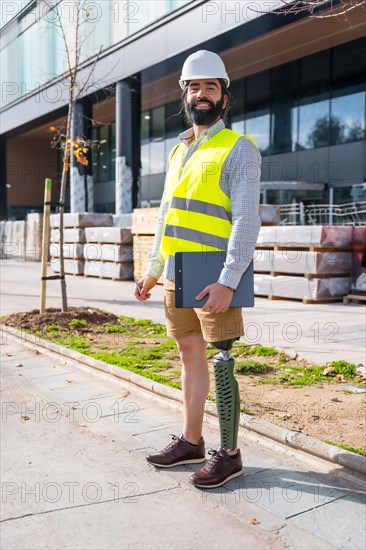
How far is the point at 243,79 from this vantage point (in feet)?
91.0

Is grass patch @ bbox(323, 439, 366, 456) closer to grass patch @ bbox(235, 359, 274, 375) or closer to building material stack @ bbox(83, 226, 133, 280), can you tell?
grass patch @ bbox(235, 359, 274, 375)

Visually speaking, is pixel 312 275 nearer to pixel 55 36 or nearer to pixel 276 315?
pixel 276 315

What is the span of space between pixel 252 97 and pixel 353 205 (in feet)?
25.8

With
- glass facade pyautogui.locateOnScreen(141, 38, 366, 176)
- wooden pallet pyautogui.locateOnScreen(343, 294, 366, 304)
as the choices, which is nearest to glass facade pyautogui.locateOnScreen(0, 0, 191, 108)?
glass facade pyautogui.locateOnScreen(141, 38, 366, 176)

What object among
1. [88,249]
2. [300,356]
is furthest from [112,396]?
[88,249]

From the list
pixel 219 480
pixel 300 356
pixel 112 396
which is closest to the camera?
pixel 219 480

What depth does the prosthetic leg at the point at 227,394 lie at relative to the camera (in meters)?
3.43

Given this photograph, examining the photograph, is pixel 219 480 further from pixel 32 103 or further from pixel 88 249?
pixel 32 103

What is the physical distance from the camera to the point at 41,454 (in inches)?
155

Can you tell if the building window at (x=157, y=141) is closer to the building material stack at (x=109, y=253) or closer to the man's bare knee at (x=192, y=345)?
the building material stack at (x=109, y=253)

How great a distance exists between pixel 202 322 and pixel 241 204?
2.31ft

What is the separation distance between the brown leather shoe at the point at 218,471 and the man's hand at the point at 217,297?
943mm

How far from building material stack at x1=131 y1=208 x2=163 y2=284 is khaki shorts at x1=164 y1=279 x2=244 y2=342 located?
12.2 metres

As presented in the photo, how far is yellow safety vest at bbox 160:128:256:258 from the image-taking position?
3.28m
